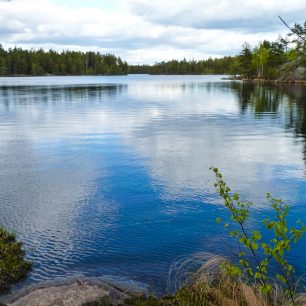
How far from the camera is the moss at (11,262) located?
1061 centimetres

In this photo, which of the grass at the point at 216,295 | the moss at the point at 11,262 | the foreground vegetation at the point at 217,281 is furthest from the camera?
the moss at the point at 11,262

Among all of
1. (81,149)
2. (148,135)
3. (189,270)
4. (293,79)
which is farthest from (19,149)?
(293,79)

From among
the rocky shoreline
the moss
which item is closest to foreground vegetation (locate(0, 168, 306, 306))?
the moss

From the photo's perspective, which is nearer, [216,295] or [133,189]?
[216,295]

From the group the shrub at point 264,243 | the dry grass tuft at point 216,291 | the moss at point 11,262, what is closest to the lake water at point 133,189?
the moss at point 11,262

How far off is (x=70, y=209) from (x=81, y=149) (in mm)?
11724

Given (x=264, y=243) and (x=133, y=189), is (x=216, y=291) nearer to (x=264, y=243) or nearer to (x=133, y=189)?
(x=264, y=243)

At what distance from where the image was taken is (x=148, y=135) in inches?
1276

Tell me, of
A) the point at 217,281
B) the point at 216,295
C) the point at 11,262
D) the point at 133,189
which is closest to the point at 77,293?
the point at 11,262

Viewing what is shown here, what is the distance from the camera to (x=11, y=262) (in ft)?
37.2

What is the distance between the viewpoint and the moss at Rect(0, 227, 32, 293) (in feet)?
34.8

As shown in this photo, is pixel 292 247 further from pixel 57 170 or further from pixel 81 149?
pixel 81 149

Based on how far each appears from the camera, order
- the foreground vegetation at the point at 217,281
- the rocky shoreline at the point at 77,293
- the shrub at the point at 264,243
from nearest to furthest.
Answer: the shrub at the point at 264,243
the foreground vegetation at the point at 217,281
the rocky shoreline at the point at 77,293

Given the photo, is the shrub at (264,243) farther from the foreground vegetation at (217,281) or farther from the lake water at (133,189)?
the lake water at (133,189)
